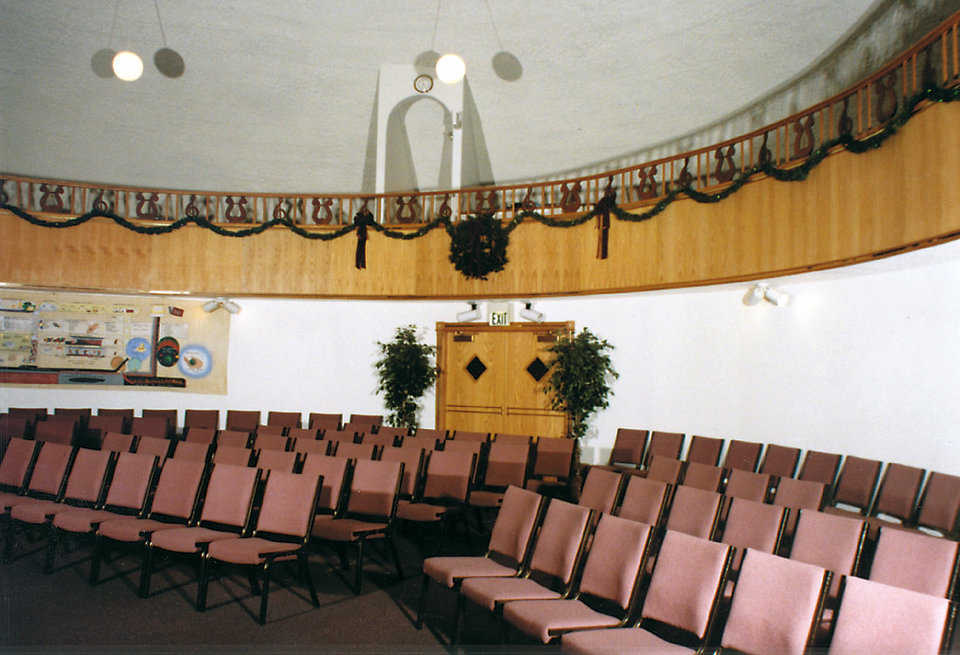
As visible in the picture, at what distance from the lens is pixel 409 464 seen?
5.90m

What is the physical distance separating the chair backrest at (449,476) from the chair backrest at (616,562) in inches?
90.3

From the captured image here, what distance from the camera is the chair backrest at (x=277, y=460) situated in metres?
5.62

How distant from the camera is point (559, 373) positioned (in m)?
9.30

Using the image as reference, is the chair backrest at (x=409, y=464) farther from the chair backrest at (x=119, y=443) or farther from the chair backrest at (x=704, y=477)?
the chair backrest at (x=119, y=443)

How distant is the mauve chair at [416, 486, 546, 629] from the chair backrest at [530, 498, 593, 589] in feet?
0.28

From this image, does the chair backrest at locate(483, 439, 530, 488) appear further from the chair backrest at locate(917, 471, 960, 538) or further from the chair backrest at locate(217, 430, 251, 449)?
the chair backrest at locate(917, 471, 960, 538)

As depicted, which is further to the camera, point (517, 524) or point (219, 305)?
point (219, 305)

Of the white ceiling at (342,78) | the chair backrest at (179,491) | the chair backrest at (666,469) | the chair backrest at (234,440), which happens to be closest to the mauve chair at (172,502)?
the chair backrest at (179,491)

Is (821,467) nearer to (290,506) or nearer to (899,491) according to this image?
(899,491)

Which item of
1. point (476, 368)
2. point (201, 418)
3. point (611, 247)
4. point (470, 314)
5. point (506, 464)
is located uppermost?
point (611, 247)

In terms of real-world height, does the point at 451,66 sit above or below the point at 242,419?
above

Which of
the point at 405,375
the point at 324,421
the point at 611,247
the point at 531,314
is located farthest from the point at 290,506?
the point at 531,314

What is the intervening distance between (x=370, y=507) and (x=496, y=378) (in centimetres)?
557


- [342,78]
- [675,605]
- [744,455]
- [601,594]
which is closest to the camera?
[675,605]
